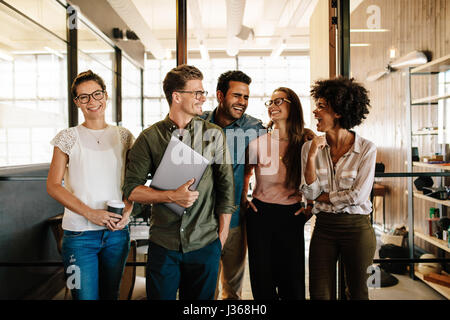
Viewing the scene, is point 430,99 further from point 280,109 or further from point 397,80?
point 280,109

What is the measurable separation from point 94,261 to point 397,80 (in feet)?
14.7

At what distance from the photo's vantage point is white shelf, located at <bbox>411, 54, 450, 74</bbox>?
9.89 feet

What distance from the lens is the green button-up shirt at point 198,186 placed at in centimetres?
135

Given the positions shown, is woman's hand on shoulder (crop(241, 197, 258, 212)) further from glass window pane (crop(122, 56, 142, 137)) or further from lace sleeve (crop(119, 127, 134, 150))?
glass window pane (crop(122, 56, 142, 137))

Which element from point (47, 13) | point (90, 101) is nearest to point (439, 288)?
point (90, 101)

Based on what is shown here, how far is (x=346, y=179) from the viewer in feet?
5.15

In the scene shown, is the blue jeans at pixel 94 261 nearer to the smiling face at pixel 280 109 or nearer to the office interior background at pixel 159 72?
the office interior background at pixel 159 72

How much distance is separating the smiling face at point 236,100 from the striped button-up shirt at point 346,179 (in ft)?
1.57

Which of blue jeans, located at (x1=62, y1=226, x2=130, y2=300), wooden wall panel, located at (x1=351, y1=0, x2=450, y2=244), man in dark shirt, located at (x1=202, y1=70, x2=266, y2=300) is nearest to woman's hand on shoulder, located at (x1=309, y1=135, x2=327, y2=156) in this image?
man in dark shirt, located at (x1=202, y1=70, x2=266, y2=300)

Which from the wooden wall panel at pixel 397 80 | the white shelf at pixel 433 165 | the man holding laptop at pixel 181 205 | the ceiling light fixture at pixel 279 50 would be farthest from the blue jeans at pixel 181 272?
the ceiling light fixture at pixel 279 50

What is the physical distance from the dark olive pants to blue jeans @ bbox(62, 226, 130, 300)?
0.96m

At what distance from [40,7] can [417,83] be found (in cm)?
422

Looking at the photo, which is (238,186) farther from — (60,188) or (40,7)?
(40,7)
